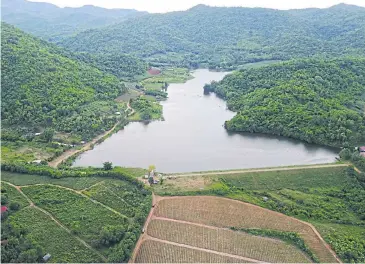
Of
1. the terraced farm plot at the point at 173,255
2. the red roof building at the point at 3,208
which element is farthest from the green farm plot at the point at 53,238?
the terraced farm plot at the point at 173,255

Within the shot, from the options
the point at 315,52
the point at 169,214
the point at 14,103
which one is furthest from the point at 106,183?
the point at 315,52

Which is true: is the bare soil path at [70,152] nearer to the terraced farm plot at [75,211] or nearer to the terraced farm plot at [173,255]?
the terraced farm plot at [75,211]

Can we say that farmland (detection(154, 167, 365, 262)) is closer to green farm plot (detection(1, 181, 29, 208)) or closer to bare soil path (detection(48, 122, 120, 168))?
green farm plot (detection(1, 181, 29, 208))

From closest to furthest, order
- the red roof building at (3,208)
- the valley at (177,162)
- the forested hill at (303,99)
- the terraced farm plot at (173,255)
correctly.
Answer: the terraced farm plot at (173,255) → the valley at (177,162) → the red roof building at (3,208) → the forested hill at (303,99)

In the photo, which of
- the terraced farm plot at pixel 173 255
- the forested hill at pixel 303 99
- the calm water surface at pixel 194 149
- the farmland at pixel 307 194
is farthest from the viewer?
the forested hill at pixel 303 99

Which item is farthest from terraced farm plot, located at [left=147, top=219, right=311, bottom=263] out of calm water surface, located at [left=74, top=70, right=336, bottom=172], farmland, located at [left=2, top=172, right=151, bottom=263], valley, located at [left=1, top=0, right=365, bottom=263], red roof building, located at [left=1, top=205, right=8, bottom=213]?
red roof building, located at [left=1, top=205, right=8, bottom=213]

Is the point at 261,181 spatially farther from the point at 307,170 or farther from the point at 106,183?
the point at 106,183
